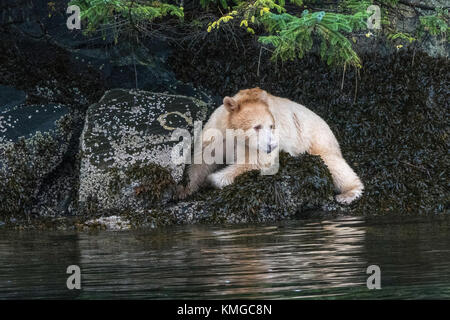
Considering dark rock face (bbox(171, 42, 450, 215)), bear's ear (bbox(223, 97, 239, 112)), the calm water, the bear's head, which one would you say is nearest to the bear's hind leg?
dark rock face (bbox(171, 42, 450, 215))

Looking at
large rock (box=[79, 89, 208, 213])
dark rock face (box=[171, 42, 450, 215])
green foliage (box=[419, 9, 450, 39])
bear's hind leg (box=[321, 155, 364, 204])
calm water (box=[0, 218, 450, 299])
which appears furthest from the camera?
dark rock face (box=[171, 42, 450, 215])

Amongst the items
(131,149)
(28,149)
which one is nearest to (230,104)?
(131,149)

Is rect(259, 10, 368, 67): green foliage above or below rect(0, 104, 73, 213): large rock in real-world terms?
above

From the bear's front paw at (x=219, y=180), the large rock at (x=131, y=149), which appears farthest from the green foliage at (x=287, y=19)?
the bear's front paw at (x=219, y=180)

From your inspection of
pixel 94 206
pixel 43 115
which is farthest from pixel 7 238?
pixel 43 115

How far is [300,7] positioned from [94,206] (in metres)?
4.64

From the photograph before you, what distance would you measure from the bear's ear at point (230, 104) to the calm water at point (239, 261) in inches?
66.3

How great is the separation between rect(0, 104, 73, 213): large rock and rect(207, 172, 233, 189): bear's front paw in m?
2.19

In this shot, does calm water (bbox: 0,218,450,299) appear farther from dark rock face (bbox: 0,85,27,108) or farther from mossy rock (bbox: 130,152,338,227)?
dark rock face (bbox: 0,85,27,108)

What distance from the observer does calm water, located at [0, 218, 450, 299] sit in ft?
16.7

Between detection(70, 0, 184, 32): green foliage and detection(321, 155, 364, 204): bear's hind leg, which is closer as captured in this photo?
detection(70, 0, 184, 32): green foliage

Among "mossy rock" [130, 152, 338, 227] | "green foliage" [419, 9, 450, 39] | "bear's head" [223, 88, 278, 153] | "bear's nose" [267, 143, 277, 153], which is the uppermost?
"green foliage" [419, 9, 450, 39]

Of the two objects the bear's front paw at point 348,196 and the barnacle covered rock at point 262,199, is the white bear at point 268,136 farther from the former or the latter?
the barnacle covered rock at point 262,199

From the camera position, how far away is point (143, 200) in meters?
9.61
